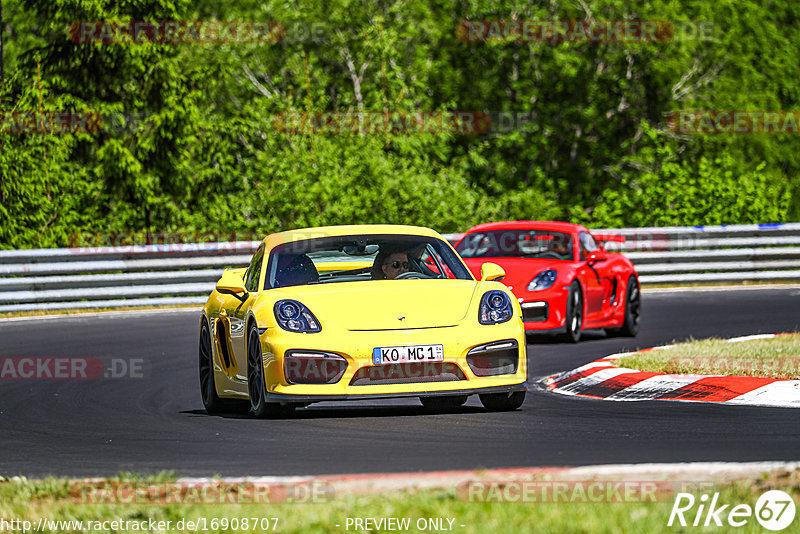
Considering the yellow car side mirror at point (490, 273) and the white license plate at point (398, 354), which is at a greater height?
the yellow car side mirror at point (490, 273)

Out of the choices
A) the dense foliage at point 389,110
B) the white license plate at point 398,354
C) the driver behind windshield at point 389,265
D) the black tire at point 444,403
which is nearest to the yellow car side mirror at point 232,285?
the driver behind windshield at point 389,265

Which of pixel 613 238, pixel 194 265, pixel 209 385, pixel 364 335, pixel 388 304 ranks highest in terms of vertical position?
pixel 388 304

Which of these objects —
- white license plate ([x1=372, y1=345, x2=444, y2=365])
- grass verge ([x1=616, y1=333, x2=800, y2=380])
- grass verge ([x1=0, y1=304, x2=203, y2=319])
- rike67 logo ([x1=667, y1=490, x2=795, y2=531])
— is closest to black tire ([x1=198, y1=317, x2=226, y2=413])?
white license plate ([x1=372, y1=345, x2=444, y2=365])

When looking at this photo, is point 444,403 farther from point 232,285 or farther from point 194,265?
point 194,265

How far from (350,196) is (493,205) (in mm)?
5080

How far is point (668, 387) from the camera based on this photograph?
36.0 feet

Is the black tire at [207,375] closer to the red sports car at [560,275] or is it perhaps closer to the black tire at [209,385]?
the black tire at [209,385]

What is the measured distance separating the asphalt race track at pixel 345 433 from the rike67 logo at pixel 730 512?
153cm

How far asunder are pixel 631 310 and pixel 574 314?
146cm

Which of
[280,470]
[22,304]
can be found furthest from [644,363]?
[22,304]

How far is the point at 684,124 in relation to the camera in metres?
41.2

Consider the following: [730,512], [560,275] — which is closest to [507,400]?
[730,512]

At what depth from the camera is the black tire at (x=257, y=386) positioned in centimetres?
967

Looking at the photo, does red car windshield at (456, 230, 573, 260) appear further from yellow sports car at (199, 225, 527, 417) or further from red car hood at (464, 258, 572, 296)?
yellow sports car at (199, 225, 527, 417)
